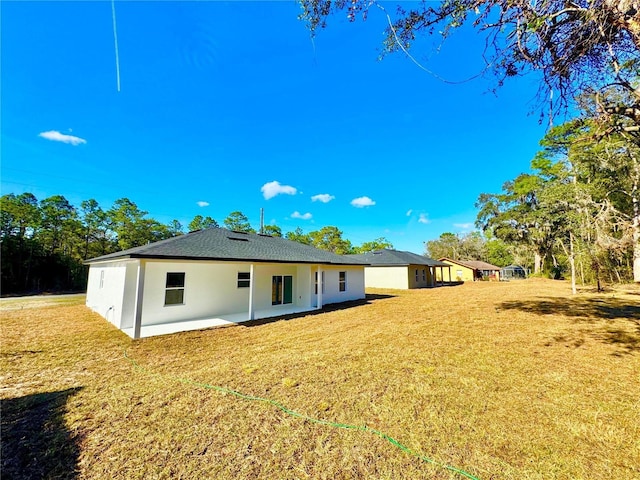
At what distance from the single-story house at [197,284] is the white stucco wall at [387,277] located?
11.8 metres

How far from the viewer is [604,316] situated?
8898 mm

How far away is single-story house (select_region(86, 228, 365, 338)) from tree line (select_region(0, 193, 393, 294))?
15.4 meters

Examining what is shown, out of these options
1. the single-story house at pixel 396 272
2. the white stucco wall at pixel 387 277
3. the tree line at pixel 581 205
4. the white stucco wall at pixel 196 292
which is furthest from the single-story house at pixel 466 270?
the white stucco wall at pixel 196 292

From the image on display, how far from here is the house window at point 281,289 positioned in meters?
11.7

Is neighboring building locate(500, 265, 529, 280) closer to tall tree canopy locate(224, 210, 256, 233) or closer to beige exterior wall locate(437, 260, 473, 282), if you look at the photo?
beige exterior wall locate(437, 260, 473, 282)

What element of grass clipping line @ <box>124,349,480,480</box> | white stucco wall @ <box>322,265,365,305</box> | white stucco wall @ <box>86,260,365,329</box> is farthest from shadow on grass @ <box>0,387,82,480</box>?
white stucco wall @ <box>322,265,365,305</box>

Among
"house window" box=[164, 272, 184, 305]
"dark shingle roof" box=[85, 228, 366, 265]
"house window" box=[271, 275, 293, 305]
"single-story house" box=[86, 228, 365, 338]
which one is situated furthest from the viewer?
"house window" box=[271, 275, 293, 305]

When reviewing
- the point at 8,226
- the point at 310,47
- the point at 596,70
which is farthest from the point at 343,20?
the point at 8,226

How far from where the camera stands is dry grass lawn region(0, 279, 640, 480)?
2395 mm

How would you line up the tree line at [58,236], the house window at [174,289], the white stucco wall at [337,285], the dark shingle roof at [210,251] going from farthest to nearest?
the tree line at [58,236]
the white stucco wall at [337,285]
the house window at [174,289]
the dark shingle roof at [210,251]

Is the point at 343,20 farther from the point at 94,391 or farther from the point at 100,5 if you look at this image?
the point at 94,391

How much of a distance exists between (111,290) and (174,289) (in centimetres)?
246

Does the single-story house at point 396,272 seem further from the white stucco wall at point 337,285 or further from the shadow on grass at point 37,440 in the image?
the shadow on grass at point 37,440

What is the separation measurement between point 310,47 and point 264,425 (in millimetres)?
6280
